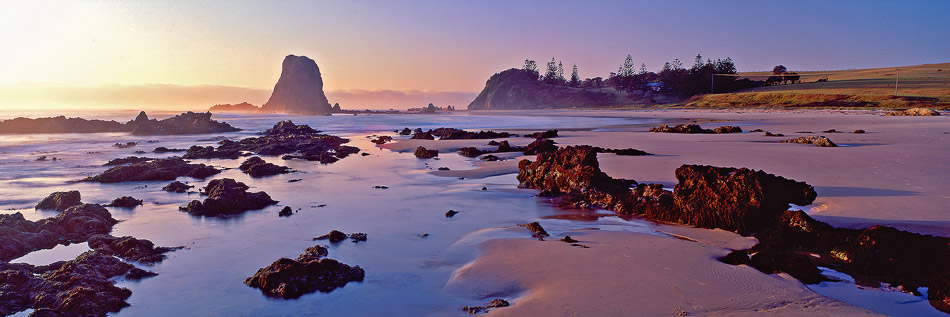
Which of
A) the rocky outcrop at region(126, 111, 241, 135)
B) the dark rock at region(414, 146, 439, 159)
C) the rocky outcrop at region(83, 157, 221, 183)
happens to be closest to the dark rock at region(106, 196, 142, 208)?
the rocky outcrop at region(83, 157, 221, 183)

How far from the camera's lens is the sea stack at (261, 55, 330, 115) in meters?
150

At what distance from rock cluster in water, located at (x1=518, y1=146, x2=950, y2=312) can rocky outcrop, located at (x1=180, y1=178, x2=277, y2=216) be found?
5446 mm

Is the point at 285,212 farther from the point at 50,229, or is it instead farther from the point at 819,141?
the point at 819,141

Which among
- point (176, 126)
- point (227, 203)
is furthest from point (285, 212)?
point (176, 126)

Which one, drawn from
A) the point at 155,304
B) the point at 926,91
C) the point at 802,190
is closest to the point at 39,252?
the point at 155,304

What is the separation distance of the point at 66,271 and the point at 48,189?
9854mm

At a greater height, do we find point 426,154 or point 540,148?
point 540,148

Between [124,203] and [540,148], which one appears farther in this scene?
[540,148]

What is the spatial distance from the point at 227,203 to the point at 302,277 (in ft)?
15.4

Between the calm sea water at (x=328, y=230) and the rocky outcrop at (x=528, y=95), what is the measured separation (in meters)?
100

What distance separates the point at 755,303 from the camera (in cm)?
439

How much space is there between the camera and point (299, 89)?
15250 cm

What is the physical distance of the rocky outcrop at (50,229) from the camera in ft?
21.1

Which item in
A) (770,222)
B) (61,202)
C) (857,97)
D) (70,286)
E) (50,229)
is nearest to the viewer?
(70,286)
